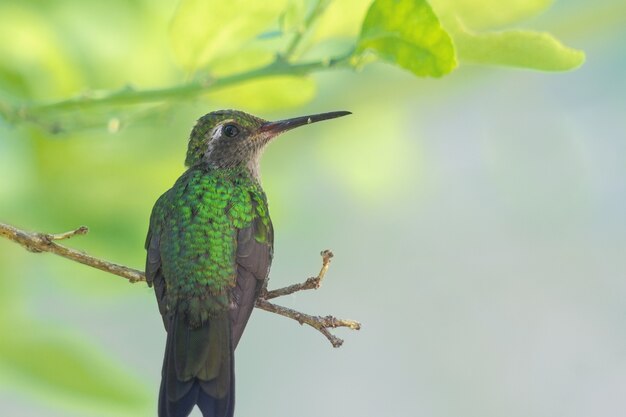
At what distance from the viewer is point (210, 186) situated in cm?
233

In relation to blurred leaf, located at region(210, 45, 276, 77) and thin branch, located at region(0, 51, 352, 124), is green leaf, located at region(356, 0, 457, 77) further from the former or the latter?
blurred leaf, located at region(210, 45, 276, 77)

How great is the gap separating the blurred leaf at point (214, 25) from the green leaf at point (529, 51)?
394 millimetres

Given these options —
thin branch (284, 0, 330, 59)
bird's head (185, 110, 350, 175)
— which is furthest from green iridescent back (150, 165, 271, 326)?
thin branch (284, 0, 330, 59)

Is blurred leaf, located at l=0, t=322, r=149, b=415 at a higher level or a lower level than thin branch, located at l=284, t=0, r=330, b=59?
lower

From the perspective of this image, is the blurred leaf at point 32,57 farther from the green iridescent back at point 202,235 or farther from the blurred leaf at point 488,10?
the blurred leaf at point 488,10

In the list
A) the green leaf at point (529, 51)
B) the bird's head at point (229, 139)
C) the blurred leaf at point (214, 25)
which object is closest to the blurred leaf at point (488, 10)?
the green leaf at point (529, 51)

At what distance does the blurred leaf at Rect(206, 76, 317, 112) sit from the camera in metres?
1.88

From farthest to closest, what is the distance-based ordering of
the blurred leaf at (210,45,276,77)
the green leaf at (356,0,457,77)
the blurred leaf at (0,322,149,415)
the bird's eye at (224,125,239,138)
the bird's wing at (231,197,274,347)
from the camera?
the bird's eye at (224,125,239,138)
the bird's wing at (231,197,274,347)
the blurred leaf at (210,45,276,77)
the blurred leaf at (0,322,149,415)
the green leaf at (356,0,457,77)

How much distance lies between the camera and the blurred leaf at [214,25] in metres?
1.64

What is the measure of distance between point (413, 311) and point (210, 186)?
2502mm

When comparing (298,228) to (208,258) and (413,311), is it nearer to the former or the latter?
(208,258)

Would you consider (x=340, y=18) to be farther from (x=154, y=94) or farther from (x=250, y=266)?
(x=250, y=266)

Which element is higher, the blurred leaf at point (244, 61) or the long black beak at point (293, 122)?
the long black beak at point (293, 122)

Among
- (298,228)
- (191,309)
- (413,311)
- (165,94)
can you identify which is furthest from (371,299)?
(165,94)
